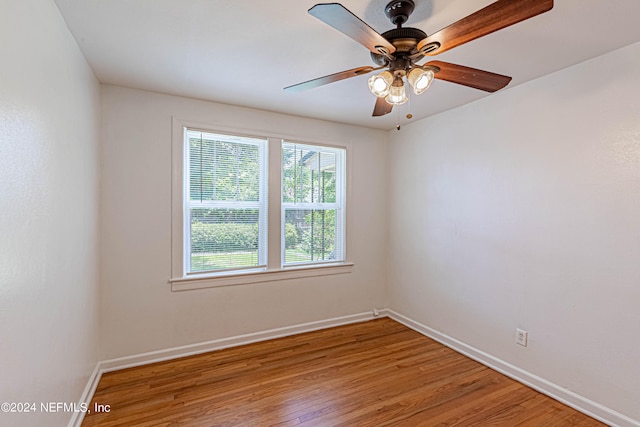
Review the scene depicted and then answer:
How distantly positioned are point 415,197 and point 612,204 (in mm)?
1752

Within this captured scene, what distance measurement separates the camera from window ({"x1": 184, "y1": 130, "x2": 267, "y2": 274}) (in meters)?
2.90

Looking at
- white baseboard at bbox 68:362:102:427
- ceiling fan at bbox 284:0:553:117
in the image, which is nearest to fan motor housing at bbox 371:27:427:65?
ceiling fan at bbox 284:0:553:117

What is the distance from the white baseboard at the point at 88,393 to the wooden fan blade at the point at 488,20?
2815 millimetres

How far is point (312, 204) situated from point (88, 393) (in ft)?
8.18

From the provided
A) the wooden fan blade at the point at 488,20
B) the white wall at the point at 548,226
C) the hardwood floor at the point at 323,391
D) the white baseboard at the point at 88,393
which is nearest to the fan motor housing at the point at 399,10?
the wooden fan blade at the point at 488,20

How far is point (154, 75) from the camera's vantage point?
7.66ft

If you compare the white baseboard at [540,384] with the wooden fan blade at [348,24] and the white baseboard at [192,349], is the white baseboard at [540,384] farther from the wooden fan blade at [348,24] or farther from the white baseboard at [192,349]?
the wooden fan blade at [348,24]

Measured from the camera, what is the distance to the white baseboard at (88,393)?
1.83 meters

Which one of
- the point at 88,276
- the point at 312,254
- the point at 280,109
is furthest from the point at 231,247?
the point at 280,109

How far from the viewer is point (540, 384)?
2.30 metres

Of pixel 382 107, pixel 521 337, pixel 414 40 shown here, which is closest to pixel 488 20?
pixel 414 40

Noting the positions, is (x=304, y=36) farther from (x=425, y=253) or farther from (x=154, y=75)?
(x=425, y=253)

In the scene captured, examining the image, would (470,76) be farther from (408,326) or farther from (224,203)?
(408,326)

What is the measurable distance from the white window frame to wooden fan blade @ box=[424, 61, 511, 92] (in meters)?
1.96
